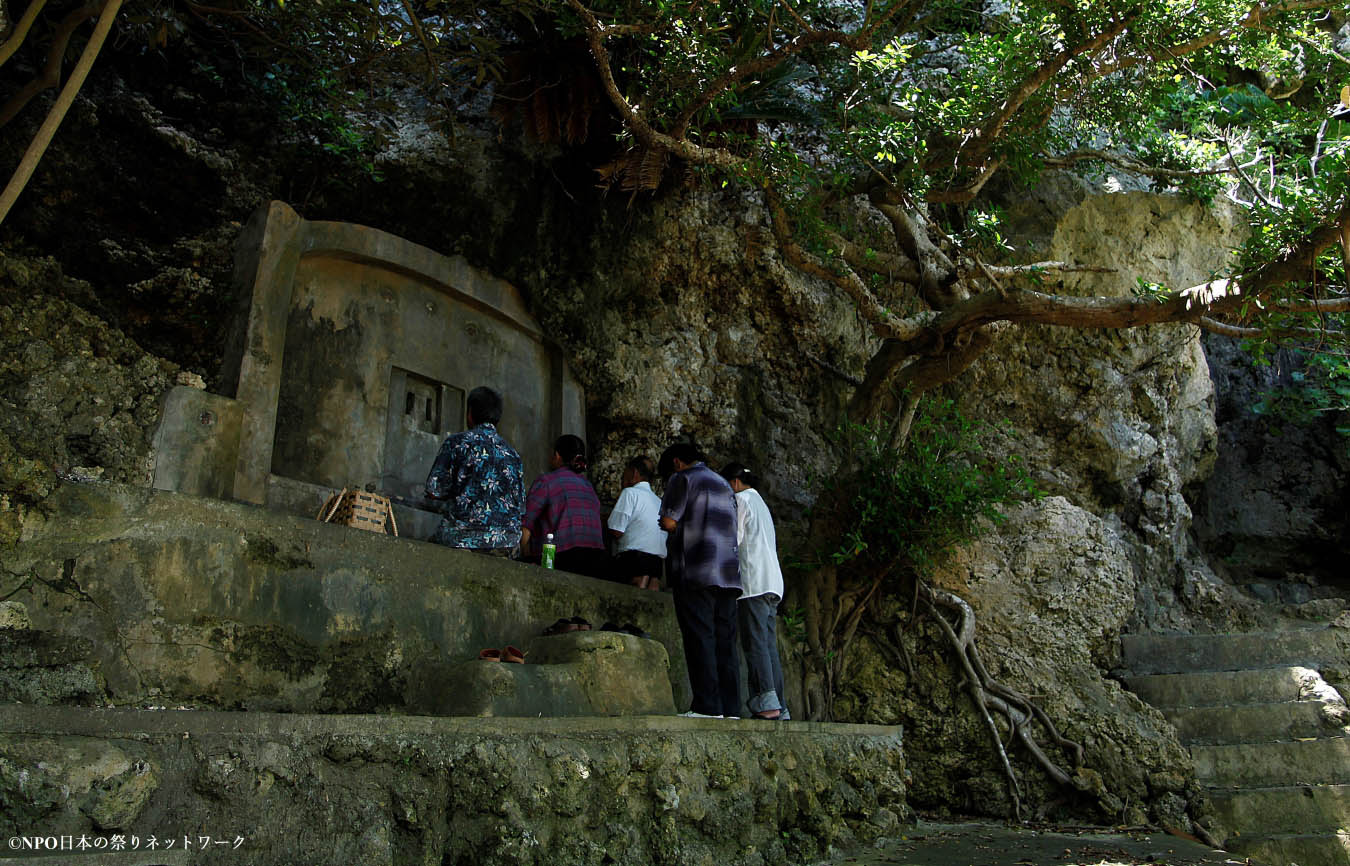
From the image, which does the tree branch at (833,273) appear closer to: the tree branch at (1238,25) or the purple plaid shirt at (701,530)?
the tree branch at (1238,25)

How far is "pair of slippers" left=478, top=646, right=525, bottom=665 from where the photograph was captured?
466cm

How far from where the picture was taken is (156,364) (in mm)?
7574

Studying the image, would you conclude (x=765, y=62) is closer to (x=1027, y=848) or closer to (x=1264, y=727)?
(x=1027, y=848)

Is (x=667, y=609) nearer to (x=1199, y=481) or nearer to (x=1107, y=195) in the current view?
(x=1107, y=195)

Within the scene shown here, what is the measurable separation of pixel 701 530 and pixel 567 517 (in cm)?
136

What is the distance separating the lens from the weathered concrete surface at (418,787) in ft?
9.61

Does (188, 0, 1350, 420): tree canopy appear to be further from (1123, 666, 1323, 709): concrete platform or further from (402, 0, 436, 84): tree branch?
(1123, 666, 1323, 709): concrete platform

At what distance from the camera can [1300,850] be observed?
713 cm

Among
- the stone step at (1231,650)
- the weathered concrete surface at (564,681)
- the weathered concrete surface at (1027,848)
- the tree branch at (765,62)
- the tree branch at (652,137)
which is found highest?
the tree branch at (765,62)

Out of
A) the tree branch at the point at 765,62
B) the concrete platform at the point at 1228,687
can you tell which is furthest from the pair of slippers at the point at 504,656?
the concrete platform at the point at 1228,687

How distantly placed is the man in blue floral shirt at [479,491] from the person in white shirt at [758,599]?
140 cm

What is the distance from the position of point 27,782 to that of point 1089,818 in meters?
7.38

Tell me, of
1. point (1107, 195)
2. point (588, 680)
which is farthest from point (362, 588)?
point (1107, 195)

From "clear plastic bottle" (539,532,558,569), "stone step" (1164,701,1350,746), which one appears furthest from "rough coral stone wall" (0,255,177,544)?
"stone step" (1164,701,1350,746)
